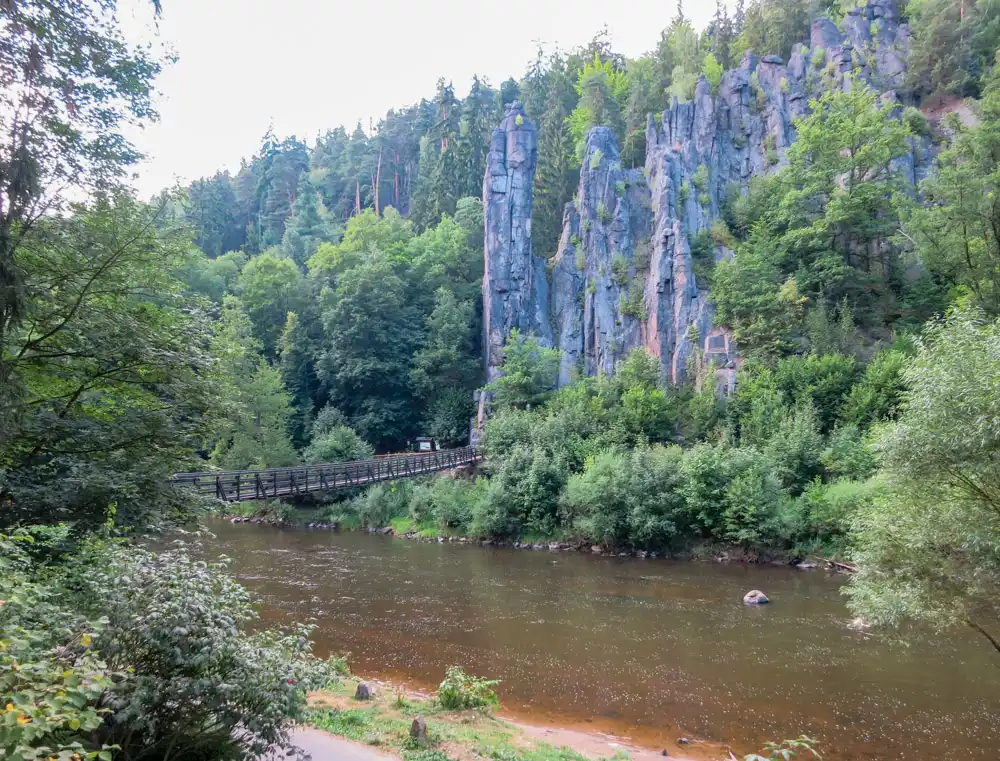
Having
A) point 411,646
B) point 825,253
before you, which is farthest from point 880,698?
point 825,253

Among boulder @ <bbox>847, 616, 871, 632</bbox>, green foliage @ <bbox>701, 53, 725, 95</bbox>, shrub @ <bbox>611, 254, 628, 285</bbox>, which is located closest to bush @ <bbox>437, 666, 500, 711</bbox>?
boulder @ <bbox>847, 616, 871, 632</bbox>

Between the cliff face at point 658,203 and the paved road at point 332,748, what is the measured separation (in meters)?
28.3

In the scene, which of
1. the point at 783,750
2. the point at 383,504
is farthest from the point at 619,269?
the point at 783,750

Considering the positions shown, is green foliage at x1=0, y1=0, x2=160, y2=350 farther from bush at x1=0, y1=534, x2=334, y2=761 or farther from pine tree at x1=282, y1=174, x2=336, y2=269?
pine tree at x1=282, y1=174, x2=336, y2=269

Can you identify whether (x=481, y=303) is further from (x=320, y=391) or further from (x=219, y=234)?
(x=219, y=234)

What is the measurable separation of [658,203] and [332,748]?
1339 inches

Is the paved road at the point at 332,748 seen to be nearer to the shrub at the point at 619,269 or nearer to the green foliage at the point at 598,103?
the shrub at the point at 619,269

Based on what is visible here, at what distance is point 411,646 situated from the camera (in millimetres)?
11766

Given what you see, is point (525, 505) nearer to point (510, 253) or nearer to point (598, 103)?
point (510, 253)

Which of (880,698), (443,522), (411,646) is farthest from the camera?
(443,522)

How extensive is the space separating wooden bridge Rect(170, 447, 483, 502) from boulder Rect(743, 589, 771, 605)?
1334cm

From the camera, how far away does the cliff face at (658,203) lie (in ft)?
111

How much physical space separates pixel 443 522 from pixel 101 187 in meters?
20.7

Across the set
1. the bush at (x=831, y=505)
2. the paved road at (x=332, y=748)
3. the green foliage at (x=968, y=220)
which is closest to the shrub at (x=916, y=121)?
the green foliage at (x=968, y=220)
